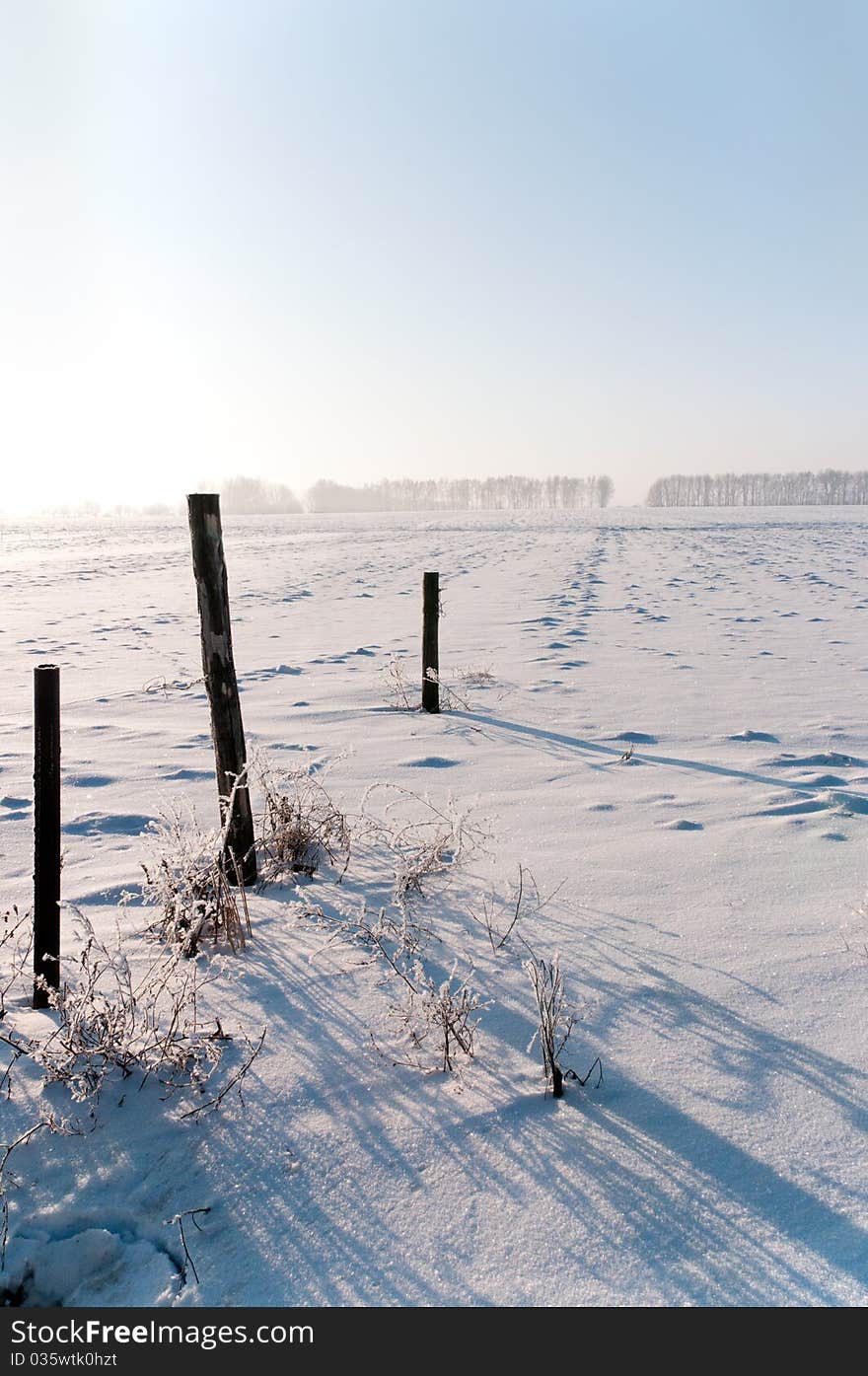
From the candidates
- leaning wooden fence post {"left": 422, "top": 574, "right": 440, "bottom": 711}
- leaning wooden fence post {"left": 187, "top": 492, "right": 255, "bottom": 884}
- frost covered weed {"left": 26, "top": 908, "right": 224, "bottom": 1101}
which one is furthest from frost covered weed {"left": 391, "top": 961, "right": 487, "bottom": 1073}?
leaning wooden fence post {"left": 422, "top": 574, "right": 440, "bottom": 711}

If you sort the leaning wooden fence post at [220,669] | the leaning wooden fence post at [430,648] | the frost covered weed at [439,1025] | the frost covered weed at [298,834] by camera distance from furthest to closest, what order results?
the leaning wooden fence post at [430,648] < the frost covered weed at [298,834] < the leaning wooden fence post at [220,669] < the frost covered weed at [439,1025]

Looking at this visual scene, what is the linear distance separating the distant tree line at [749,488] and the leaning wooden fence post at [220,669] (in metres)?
135

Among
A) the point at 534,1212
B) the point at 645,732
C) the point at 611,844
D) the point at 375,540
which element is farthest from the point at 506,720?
the point at 375,540

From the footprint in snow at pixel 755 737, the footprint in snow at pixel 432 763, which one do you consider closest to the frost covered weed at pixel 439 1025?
the footprint in snow at pixel 432 763

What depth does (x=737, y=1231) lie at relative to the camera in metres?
2.01

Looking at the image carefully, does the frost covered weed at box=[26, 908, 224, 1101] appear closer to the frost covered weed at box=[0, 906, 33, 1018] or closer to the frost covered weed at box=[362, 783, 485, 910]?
the frost covered weed at box=[0, 906, 33, 1018]

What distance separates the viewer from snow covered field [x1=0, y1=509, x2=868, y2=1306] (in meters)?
2.00

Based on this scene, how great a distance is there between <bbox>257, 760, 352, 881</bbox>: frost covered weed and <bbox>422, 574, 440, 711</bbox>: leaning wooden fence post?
119 inches

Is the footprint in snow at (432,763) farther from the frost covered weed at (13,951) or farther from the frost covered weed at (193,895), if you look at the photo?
the frost covered weed at (13,951)

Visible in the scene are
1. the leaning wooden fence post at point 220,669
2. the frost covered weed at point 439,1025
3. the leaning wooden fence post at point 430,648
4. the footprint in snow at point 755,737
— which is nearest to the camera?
the frost covered weed at point 439,1025

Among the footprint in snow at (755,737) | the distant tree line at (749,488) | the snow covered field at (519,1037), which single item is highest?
the distant tree line at (749,488)

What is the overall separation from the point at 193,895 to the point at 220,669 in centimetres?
107

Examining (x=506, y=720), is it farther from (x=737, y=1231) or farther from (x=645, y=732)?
(x=737, y=1231)

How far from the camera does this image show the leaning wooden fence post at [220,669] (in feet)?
12.3
